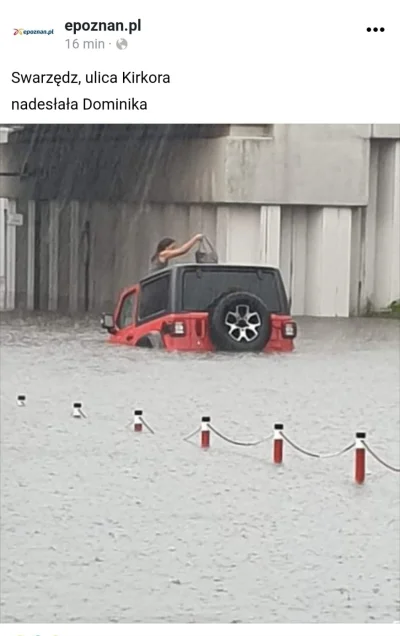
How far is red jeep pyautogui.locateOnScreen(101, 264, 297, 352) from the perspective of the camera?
2.82 metres

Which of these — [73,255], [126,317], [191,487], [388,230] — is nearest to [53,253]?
[73,255]

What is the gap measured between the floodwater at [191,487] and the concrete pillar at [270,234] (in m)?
0.23

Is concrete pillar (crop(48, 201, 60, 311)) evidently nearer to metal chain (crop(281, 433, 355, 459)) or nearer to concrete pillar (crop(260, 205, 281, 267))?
concrete pillar (crop(260, 205, 281, 267))

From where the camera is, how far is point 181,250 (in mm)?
2814

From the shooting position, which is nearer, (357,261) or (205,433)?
(357,261)

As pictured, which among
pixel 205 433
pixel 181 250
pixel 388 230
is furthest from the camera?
pixel 205 433

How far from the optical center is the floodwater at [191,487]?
2979 mm

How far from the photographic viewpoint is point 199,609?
9.81 ft

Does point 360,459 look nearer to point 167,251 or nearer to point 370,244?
point 370,244

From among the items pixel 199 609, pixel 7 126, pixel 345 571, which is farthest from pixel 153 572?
pixel 7 126
